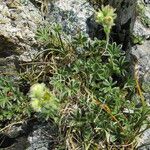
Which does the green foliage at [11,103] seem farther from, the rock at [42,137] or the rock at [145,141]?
the rock at [145,141]

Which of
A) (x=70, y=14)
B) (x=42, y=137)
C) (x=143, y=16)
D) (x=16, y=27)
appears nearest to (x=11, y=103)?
(x=42, y=137)

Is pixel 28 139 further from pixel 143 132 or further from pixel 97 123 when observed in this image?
pixel 143 132

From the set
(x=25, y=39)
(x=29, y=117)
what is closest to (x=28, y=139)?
(x=29, y=117)

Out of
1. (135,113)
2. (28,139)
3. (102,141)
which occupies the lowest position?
(28,139)

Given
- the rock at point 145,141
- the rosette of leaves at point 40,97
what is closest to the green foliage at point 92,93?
the rock at point 145,141

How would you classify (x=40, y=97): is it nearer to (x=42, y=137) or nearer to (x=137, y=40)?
(x=42, y=137)
